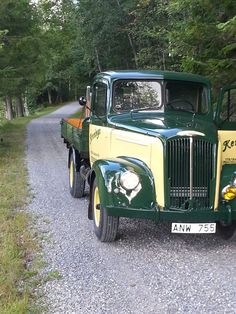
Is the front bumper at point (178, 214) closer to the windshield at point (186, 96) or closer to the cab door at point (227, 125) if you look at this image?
→ the cab door at point (227, 125)

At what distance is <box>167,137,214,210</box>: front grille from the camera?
569cm

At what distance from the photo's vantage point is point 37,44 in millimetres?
19656

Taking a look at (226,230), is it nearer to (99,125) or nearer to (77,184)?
(99,125)

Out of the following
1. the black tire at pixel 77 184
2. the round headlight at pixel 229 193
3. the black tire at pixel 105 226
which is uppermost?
the round headlight at pixel 229 193

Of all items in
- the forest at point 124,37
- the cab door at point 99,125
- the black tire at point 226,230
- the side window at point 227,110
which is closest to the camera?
the black tire at point 226,230

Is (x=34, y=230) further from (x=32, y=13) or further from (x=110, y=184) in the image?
(x=32, y=13)

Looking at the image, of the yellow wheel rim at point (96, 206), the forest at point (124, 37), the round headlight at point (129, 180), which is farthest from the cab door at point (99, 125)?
the forest at point (124, 37)

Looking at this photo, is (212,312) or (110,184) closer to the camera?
(212,312)

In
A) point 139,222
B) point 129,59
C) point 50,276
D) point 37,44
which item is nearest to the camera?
point 50,276

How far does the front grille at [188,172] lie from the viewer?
569cm

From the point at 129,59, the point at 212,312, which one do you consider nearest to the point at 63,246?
the point at 212,312

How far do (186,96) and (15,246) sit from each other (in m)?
3.19

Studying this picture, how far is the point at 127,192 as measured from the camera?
5.74 meters

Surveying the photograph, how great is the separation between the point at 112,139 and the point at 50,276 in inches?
87.8
